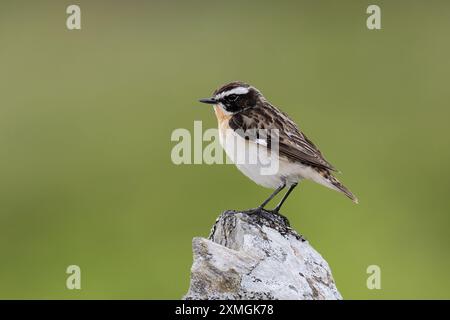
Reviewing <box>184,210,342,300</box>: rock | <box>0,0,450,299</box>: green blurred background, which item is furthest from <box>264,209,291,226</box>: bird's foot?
<box>0,0,450,299</box>: green blurred background

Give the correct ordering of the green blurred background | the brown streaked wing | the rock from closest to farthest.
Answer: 1. the rock
2. the brown streaked wing
3. the green blurred background

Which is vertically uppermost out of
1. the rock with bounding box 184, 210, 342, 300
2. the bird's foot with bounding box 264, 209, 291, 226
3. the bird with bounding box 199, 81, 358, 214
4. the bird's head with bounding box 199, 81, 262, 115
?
the bird's head with bounding box 199, 81, 262, 115

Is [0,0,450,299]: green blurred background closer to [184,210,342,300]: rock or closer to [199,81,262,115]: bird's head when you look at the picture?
[199,81,262,115]: bird's head

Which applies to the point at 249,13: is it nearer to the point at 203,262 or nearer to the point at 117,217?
the point at 117,217

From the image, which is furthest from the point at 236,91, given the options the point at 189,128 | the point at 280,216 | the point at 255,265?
the point at 189,128

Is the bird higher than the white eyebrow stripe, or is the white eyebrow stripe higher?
the white eyebrow stripe

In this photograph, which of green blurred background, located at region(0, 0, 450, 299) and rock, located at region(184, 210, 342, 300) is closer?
rock, located at region(184, 210, 342, 300)

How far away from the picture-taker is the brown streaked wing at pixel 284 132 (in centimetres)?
1120

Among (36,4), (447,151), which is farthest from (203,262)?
(36,4)

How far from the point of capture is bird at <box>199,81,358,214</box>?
11.2 metres

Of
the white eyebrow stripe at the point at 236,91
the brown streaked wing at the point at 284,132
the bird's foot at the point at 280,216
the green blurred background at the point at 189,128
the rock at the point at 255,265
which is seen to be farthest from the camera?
the green blurred background at the point at 189,128

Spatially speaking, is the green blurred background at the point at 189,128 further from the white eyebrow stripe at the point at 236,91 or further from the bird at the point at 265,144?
the white eyebrow stripe at the point at 236,91

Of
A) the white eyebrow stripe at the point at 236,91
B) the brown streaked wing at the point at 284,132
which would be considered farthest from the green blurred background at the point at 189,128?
the white eyebrow stripe at the point at 236,91

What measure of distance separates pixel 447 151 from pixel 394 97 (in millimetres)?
4555
